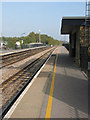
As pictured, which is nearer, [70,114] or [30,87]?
[70,114]

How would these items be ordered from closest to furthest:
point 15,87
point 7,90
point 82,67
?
point 7,90, point 15,87, point 82,67

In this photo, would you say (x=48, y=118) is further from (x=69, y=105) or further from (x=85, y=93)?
(x=85, y=93)

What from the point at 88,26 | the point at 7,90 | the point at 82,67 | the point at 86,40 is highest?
the point at 88,26

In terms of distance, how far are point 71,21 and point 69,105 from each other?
331 inches

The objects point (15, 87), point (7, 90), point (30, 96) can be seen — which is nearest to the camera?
point (30, 96)

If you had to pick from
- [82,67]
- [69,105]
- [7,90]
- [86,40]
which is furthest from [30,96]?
[86,40]

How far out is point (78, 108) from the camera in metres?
5.05

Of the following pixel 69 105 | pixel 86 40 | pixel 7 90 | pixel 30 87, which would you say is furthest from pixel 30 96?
pixel 86 40

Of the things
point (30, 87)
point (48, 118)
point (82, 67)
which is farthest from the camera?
point (82, 67)

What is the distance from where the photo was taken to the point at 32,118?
4445 millimetres

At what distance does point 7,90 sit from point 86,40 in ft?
24.8

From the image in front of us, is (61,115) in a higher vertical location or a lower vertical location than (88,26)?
lower

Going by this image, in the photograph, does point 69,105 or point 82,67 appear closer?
point 69,105

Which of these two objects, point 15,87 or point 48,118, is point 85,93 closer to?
point 48,118
